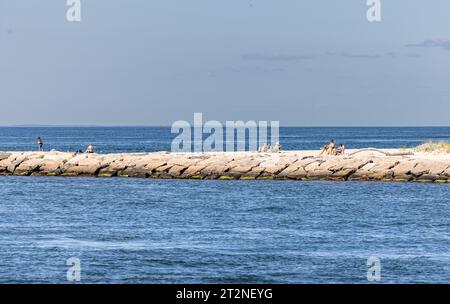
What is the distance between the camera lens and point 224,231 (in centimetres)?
3481

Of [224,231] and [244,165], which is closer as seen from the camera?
[224,231]

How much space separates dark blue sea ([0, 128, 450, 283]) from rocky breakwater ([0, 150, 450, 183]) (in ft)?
4.35

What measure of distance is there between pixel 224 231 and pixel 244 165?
21521 millimetres

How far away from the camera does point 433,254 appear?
28.8 m

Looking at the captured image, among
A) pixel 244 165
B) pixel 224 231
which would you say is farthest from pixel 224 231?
pixel 244 165

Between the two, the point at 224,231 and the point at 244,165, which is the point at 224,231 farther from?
the point at 244,165

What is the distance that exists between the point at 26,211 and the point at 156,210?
237 inches

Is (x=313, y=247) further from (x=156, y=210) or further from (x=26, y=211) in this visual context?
(x=26, y=211)

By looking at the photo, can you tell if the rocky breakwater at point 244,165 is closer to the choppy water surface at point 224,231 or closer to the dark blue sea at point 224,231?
the dark blue sea at point 224,231

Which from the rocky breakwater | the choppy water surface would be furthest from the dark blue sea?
the rocky breakwater

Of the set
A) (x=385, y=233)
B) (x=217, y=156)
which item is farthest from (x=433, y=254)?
(x=217, y=156)

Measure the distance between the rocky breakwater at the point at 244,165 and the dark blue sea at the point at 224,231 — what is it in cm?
132

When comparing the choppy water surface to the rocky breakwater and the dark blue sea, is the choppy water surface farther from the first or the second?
the rocky breakwater

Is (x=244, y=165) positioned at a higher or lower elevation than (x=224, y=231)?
higher
